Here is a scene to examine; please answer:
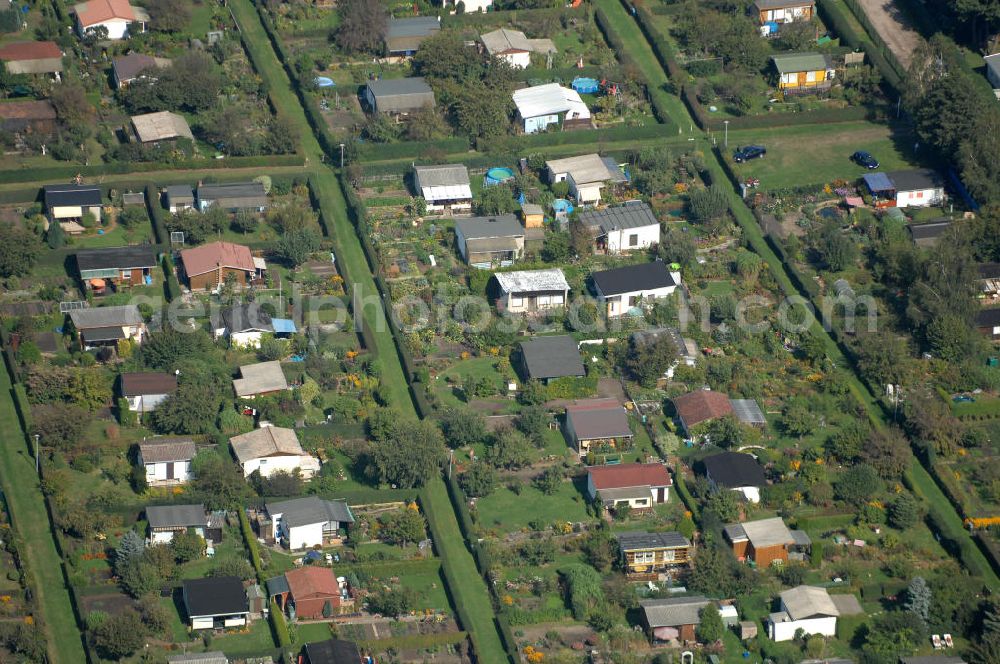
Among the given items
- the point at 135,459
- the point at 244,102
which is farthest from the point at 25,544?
the point at 244,102

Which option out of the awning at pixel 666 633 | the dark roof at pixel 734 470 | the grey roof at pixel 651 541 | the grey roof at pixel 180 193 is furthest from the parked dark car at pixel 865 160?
the awning at pixel 666 633

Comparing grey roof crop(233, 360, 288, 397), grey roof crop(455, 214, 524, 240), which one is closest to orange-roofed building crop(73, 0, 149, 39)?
grey roof crop(455, 214, 524, 240)

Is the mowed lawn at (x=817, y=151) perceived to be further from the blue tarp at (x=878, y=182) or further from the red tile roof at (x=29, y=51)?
the red tile roof at (x=29, y=51)

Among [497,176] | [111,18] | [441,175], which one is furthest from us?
[111,18]

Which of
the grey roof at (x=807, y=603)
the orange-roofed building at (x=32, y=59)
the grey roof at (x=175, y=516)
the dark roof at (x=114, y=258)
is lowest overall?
the grey roof at (x=807, y=603)

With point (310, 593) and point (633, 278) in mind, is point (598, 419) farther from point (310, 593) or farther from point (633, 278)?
point (310, 593)

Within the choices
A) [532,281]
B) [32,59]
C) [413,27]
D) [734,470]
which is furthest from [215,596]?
[413,27]

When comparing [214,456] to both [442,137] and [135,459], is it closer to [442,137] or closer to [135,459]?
[135,459]
